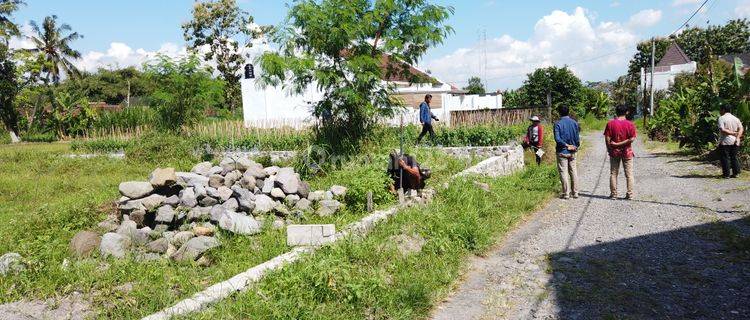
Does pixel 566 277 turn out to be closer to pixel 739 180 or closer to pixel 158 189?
pixel 158 189

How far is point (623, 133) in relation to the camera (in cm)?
849

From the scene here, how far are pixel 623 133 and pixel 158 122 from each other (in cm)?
1507

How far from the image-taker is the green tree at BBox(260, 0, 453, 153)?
9984 millimetres

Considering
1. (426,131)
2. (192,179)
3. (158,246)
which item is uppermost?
(426,131)

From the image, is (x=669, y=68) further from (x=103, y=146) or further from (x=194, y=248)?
(x=194, y=248)

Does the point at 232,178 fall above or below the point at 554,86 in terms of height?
below

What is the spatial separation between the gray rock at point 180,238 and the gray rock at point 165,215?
55 cm

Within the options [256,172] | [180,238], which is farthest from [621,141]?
[180,238]

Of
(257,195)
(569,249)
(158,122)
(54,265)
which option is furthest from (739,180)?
(158,122)

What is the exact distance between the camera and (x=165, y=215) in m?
6.64

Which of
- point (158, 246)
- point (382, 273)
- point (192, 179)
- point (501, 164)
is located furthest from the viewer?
point (501, 164)

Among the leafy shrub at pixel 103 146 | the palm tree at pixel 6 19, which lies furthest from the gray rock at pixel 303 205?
the palm tree at pixel 6 19

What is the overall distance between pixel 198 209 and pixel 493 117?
43.2 ft

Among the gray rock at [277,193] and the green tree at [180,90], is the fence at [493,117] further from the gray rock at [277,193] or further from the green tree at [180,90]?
the gray rock at [277,193]
